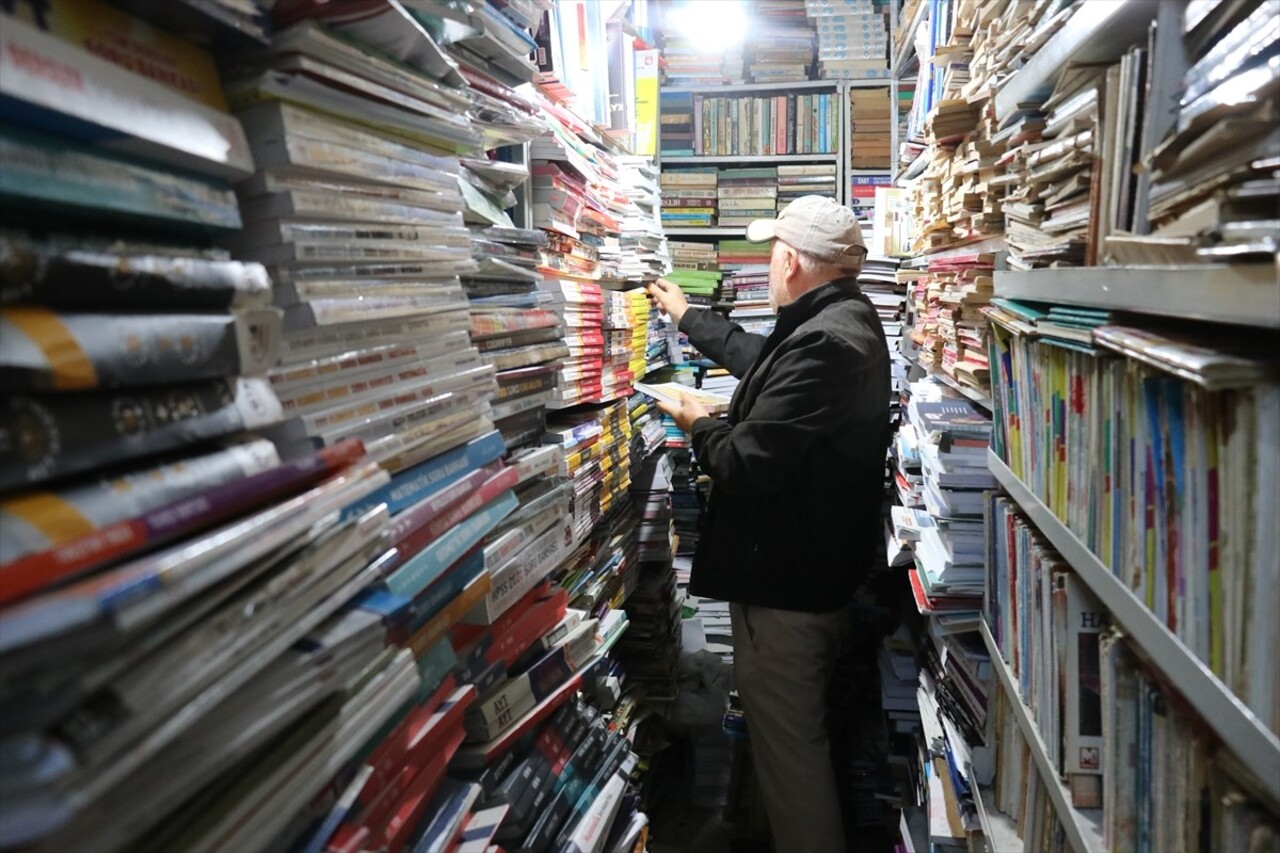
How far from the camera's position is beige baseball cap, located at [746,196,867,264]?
8.25ft

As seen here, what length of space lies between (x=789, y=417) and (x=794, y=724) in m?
0.96

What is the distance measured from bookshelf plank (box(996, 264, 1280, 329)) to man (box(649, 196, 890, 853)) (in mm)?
1304

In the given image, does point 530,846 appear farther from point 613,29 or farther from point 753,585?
point 613,29

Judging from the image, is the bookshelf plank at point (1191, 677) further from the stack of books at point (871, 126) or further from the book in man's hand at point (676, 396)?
the stack of books at point (871, 126)

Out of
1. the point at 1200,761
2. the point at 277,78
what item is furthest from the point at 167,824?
the point at 1200,761

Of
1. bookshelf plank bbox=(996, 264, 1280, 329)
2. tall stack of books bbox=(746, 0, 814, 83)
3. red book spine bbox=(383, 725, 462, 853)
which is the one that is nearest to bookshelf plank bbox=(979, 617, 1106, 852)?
bookshelf plank bbox=(996, 264, 1280, 329)

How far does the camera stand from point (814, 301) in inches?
96.6

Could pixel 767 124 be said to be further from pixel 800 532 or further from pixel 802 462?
pixel 800 532

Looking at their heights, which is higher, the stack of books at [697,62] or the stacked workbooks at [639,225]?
the stack of books at [697,62]

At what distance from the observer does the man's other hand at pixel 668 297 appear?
3070 millimetres

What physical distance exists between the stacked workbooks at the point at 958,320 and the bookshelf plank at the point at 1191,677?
764 millimetres

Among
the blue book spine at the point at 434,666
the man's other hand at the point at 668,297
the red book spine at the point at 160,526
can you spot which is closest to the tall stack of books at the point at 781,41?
the man's other hand at the point at 668,297

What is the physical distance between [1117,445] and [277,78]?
0.98 m

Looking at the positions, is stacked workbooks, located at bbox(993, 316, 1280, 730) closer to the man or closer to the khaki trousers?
the man
